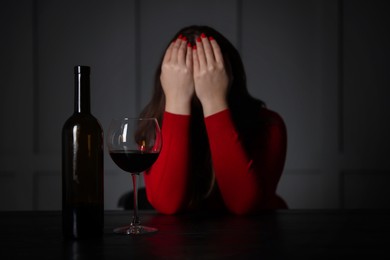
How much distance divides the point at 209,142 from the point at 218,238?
1.84 ft

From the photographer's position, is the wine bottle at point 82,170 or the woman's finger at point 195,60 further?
the woman's finger at point 195,60

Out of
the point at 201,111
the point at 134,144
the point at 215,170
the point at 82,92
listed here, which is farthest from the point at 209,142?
the point at 82,92

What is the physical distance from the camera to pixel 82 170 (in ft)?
2.53

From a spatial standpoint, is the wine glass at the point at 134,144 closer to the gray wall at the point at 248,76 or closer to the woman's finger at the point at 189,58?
the woman's finger at the point at 189,58

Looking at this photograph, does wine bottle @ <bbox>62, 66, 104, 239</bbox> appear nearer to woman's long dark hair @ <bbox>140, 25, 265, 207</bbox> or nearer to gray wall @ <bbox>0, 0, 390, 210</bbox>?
woman's long dark hair @ <bbox>140, 25, 265, 207</bbox>

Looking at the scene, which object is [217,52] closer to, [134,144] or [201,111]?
[201,111]

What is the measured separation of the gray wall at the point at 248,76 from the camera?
280 cm

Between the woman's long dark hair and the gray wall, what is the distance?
1.32 m

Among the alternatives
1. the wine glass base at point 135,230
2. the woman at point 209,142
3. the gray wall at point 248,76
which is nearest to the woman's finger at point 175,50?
the woman at point 209,142

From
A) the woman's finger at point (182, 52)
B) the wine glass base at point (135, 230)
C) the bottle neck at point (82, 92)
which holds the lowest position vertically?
the wine glass base at point (135, 230)


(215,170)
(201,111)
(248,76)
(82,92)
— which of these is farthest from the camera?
(248,76)

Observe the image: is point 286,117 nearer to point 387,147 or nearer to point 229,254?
point 387,147

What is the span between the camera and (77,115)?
29.7 inches

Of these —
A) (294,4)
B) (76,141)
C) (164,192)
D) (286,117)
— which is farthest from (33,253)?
(294,4)
